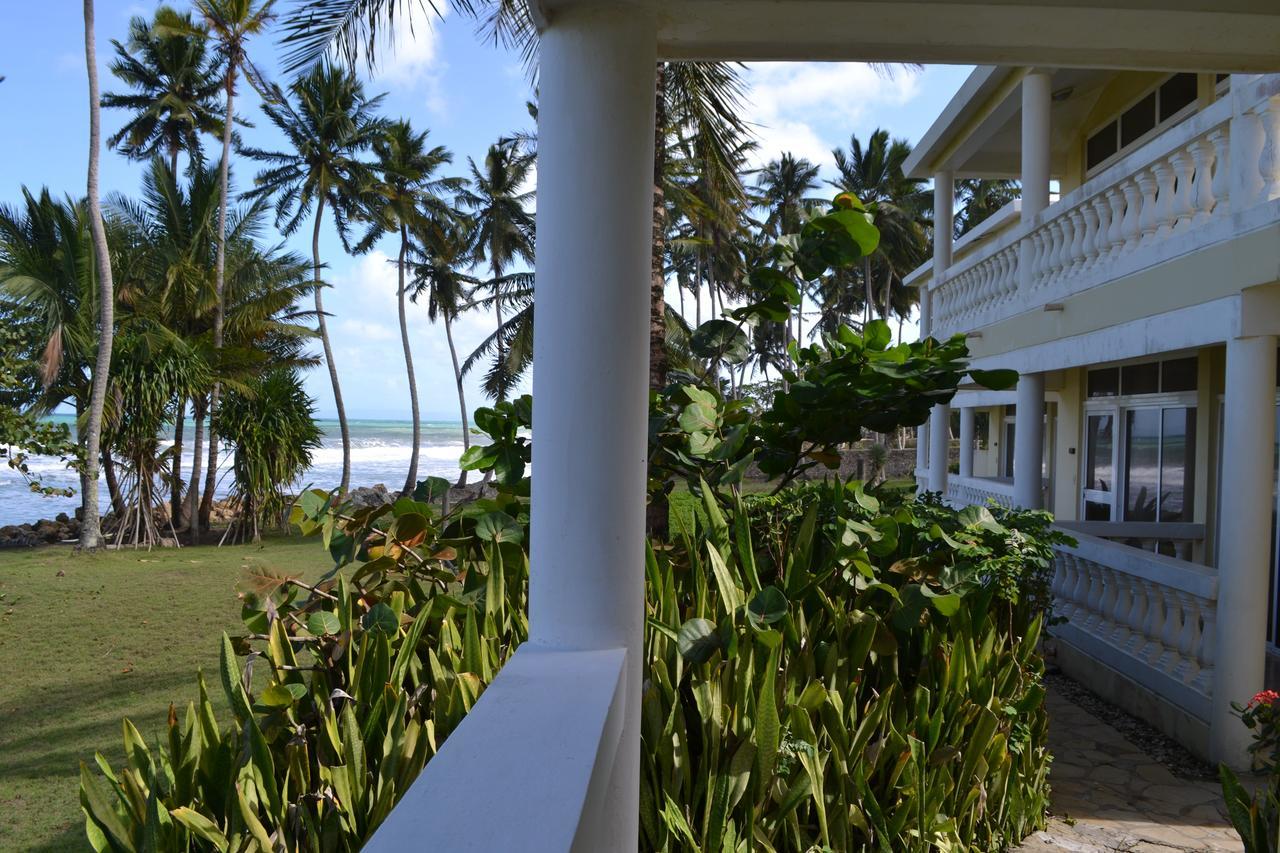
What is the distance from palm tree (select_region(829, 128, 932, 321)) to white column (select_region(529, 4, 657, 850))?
41571 millimetres

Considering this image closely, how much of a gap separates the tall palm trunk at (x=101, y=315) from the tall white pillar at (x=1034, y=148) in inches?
608

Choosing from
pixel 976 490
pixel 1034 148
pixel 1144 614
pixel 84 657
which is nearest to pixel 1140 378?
pixel 1034 148

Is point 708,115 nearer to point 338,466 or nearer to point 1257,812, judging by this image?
point 1257,812

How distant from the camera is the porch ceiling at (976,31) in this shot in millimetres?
2049

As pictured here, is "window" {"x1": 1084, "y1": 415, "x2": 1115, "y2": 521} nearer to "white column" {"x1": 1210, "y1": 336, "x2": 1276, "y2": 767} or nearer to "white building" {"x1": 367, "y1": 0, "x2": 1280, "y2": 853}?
"white building" {"x1": 367, "y1": 0, "x2": 1280, "y2": 853}

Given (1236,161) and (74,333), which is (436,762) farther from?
(74,333)

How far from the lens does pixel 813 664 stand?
10.7 feet

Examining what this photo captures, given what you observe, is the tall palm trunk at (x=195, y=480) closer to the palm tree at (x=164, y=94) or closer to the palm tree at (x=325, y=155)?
the palm tree at (x=325, y=155)

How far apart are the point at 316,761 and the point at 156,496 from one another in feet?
61.7

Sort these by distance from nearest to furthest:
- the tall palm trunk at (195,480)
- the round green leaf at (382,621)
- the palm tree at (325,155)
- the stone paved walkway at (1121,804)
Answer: the round green leaf at (382,621)
the stone paved walkway at (1121,804)
the tall palm trunk at (195,480)
the palm tree at (325,155)

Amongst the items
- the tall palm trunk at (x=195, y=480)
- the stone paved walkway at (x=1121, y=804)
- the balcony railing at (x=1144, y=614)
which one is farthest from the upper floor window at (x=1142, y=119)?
the tall palm trunk at (x=195, y=480)

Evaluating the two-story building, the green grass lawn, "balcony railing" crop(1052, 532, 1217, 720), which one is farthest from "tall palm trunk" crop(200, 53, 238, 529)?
"balcony railing" crop(1052, 532, 1217, 720)

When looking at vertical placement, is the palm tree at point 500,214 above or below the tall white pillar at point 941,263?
above

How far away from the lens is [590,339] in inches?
65.7
